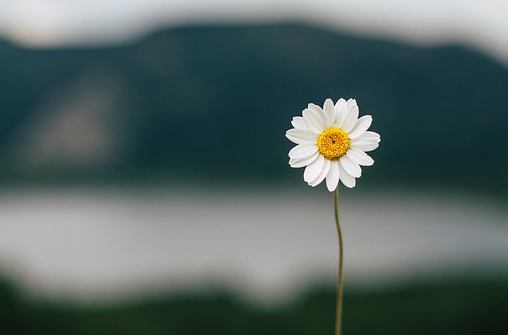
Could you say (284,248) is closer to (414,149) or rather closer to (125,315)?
(414,149)

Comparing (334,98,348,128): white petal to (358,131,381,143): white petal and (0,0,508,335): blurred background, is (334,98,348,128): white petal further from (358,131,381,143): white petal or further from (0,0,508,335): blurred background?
(0,0,508,335): blurred background

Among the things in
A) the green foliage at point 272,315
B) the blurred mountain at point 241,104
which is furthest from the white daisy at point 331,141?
the blurred mountain at point 241,104

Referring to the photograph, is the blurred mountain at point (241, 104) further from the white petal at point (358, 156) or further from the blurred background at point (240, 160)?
the white petal at point (358, 156)

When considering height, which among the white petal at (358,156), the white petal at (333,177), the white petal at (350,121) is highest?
the white petal at (350,121)

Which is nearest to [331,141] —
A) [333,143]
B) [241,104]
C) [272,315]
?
[333,143]

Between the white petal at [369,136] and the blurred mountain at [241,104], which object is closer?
the white petal at [369,136]

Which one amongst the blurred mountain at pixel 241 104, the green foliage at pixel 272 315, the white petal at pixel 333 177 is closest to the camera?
the white petal at pixel 333 177

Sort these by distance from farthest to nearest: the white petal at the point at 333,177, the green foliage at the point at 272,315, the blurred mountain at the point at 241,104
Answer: the blurred mountain at the point at 241,104 < the green foliage at the point at 272,315 < the white petal at the point at 333,177
